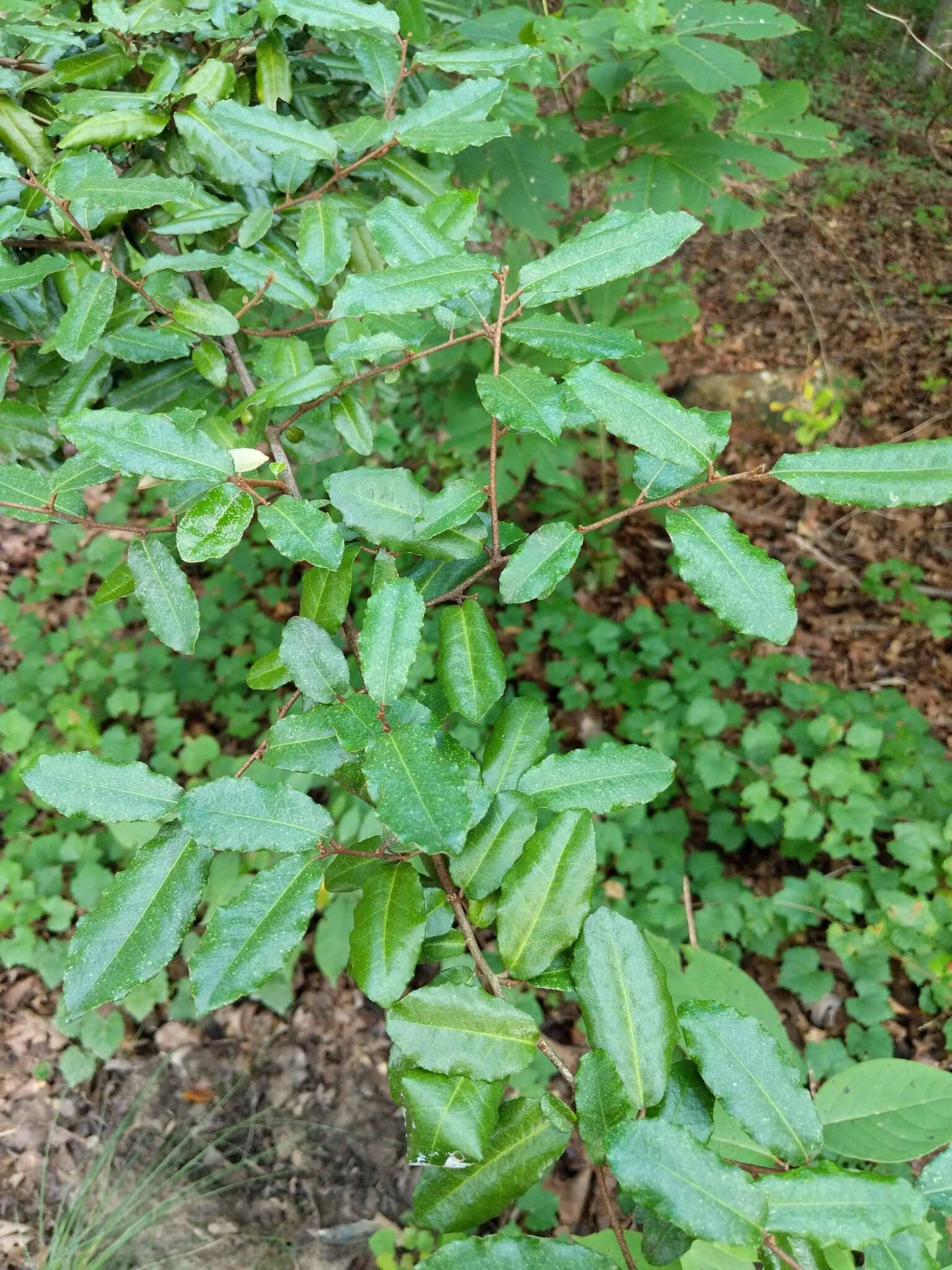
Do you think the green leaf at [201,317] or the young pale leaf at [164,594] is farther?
the green leaf at [201,317]

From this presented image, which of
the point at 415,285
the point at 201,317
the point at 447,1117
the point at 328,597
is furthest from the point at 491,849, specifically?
the point at 201,317

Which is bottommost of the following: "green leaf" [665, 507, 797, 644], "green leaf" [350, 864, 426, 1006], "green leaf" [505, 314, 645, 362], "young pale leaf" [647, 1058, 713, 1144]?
"young pale leaf" [647, 1058, 713, 1144]

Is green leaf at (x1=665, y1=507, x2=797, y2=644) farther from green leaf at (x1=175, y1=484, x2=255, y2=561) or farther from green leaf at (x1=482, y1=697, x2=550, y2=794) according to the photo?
green leaf at (x1=175, y1=484, x2=255, y2=561)

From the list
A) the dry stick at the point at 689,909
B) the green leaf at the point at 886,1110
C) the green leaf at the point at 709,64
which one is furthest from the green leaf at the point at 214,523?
the dry stick at the point at 689,909

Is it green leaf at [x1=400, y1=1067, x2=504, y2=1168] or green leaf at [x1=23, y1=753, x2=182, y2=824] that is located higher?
green leaf at [x1=23, y1=753, x2=182, y2=824]

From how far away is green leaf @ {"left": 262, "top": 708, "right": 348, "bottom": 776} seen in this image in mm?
849

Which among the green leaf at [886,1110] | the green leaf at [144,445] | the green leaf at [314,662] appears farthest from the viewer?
the green leaf at [886,1110]

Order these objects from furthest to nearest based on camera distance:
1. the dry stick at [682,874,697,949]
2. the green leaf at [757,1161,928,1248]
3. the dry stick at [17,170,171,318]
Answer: the dry stick at [682,874,697,949] < the dry stick at [17,170,171,318] < the green leaf at [757,1161,928,1248]

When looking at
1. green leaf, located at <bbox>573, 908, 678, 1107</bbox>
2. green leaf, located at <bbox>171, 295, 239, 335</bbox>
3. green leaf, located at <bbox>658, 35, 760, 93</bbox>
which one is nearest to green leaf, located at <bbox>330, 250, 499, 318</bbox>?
green leaf, located at <bbox>171, 295, 239, 335</bbox>

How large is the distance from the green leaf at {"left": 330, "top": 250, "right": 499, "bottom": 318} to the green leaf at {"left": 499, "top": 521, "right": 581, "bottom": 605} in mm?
253

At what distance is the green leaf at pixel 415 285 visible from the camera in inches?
30.1

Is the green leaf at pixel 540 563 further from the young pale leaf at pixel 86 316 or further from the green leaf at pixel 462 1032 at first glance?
the young pale leaf at pixel 86 316

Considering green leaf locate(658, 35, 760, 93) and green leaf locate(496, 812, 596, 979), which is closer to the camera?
green leaf locate(496, 812, 596, 979)

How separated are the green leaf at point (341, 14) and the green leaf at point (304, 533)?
0.62m
